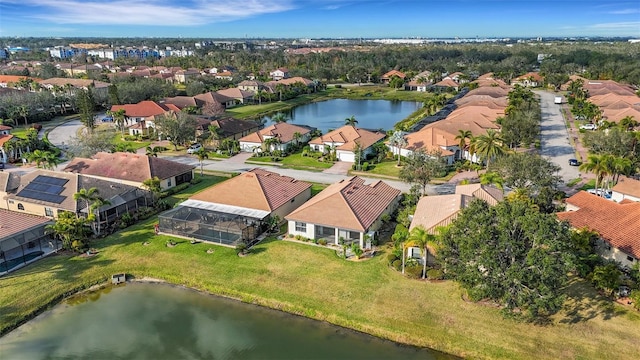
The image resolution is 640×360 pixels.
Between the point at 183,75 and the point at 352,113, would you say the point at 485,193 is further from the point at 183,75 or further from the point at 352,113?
the point at 183,75

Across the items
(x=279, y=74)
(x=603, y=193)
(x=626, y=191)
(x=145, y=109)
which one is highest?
(x=279, y=74)

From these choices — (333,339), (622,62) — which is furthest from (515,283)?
(622,62)

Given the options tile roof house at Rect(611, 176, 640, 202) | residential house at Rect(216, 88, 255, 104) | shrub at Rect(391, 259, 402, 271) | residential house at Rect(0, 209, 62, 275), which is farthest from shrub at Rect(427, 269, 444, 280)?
residential house at Rect(216, 88, 255, 104)

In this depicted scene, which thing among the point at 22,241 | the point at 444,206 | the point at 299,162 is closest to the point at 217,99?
the point at 299,162

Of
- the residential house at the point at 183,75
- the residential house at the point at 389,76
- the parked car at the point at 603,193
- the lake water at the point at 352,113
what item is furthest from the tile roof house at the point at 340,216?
the residential house at the point at 389,76

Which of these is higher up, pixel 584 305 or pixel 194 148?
pixel 194 148

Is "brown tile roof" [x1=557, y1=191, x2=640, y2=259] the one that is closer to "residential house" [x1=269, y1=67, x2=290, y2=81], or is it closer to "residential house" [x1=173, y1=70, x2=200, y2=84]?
"residential house" [x1=173, y1=70, x2=200, y2=84]

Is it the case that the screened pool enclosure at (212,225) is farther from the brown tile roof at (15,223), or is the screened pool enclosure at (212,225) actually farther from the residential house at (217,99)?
the residential house at (217,99)
